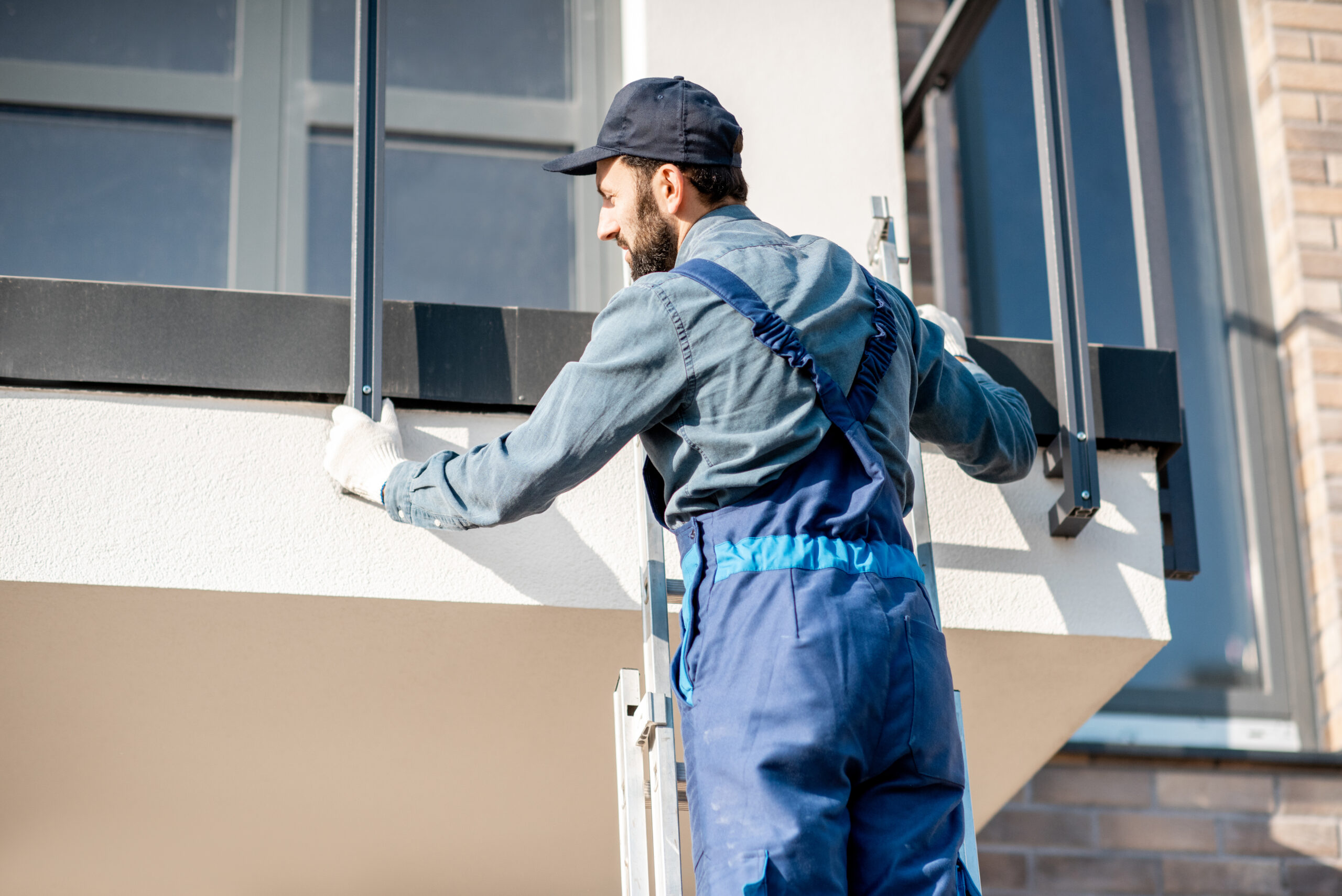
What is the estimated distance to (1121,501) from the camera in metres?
3.05

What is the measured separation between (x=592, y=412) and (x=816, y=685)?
52cm

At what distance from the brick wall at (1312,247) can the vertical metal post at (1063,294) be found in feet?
7.07

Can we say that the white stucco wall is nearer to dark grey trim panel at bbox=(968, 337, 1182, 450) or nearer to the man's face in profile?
dark grey trim panel at bbox=(968, 337, 1182, 450)

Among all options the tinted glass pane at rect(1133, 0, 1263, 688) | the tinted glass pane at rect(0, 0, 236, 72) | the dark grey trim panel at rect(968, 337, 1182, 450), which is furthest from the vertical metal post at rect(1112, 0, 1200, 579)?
the tinted glass pane at rect(0, 0, 236, 72)

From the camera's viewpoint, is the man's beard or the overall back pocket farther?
the man's beard

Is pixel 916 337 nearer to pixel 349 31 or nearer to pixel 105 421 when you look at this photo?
pixel 105 421

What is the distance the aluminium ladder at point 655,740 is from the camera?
88.4 inches

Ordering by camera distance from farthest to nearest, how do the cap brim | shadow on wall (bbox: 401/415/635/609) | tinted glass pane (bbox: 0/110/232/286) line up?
tinted glass pane (bbox: 0/110/232/286), shadow on wall (bbox: 401/415/635/609), the cap brim

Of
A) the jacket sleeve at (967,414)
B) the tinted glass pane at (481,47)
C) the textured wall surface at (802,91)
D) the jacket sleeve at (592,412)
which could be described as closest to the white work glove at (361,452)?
the jacket sleeve at (592,412)

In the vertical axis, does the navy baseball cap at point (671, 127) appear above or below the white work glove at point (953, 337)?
above

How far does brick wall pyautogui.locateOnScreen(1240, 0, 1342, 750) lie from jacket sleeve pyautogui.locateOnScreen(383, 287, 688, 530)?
10.8ft

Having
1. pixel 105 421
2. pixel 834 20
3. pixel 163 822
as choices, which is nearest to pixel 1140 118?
pixel 834 20

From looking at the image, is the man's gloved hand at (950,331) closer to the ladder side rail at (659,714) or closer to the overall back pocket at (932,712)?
the ladder side rail at (659,714)

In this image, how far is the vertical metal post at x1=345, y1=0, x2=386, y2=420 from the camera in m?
2.78
